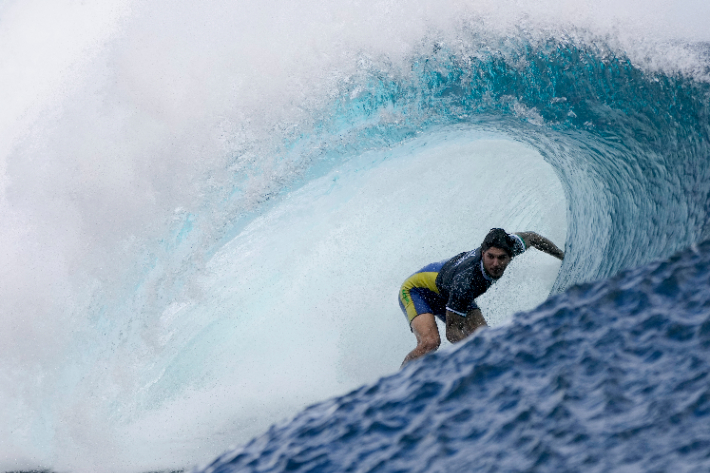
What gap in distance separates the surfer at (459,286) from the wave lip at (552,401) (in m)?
1.11

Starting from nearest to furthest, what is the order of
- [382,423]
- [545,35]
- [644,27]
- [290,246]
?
[382,423] → [644,27] → [545,35] → [290,246]

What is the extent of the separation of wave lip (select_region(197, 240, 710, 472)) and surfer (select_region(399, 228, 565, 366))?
1.11m

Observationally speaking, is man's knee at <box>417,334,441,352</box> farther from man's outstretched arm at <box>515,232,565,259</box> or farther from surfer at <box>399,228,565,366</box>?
man's outstretched arm at <box>515,232,565,259</box>

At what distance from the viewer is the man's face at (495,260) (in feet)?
10.2

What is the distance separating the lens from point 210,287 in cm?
491

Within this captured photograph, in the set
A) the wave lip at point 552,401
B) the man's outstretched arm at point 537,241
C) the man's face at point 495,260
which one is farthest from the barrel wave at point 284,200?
the wave lip at point 552,401

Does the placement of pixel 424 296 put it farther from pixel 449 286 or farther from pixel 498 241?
pixel 498 241

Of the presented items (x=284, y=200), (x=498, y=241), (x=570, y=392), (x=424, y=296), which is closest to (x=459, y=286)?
(x=498, y=241)

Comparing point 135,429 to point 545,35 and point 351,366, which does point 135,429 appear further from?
point 545,35

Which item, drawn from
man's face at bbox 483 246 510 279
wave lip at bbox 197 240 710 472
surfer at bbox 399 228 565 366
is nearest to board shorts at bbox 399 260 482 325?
surfer at bbox 399 228 565 366

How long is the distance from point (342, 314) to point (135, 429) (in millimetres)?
1777

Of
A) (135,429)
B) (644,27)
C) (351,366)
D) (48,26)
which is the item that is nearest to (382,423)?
(644,27)

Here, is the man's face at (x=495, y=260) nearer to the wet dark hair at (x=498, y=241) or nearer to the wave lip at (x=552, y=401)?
the wet dark hair at (x=498, y=241)

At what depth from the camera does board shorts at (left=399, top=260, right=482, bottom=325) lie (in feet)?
12.3
